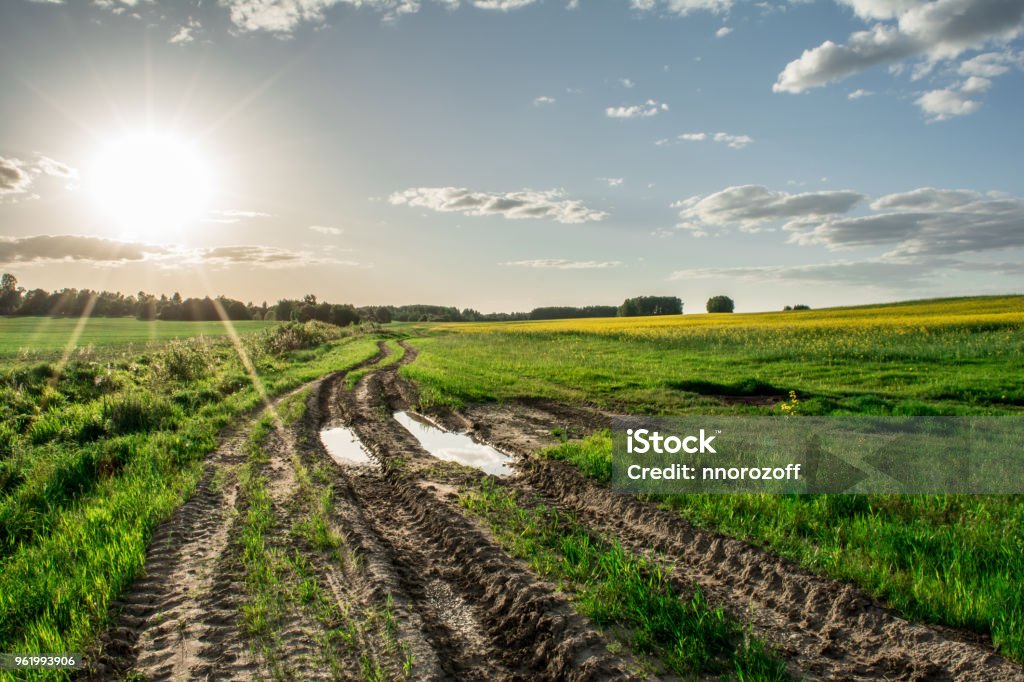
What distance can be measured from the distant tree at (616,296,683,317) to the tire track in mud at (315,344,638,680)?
101985 millimetres

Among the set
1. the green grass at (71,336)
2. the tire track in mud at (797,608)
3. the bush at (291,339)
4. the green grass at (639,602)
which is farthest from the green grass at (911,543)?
the bush at (291,339)

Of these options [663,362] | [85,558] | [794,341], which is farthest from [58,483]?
[794,341]

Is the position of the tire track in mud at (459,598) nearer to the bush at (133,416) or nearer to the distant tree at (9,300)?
the bush at (133,416)

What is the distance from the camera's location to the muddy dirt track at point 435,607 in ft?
13.4

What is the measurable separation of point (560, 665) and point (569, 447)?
608 cm

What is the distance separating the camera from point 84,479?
30.0 feet

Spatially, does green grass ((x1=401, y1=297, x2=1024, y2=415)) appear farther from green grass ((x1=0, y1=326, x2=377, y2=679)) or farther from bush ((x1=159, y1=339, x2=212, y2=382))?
bush ((x1=159, y1=339, x2=212, y2=382))

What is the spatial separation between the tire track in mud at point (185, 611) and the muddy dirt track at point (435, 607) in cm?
2

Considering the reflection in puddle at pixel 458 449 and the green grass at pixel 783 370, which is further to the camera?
the green grass at pixel 783 370

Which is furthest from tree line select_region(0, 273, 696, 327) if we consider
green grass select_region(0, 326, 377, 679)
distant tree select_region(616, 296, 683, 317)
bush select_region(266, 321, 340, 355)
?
green grass select_region(0, 326, 377, 679)

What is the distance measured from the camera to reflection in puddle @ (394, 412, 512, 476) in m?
9.99

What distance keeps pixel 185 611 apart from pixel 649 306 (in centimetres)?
10761

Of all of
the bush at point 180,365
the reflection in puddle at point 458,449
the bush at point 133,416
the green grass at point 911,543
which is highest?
the bush at point 180,365

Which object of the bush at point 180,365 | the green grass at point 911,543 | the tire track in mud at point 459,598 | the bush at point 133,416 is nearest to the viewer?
the tire track in mud at point 459,598
